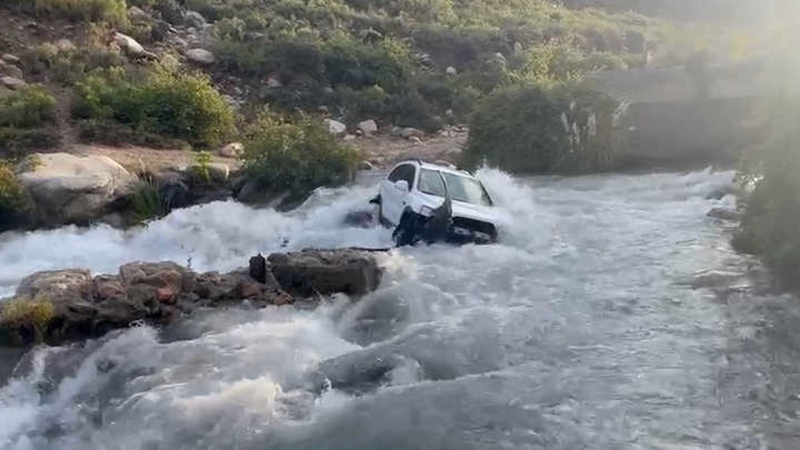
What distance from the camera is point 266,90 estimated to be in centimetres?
3058

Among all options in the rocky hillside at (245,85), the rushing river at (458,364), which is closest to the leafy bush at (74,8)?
the rocky hillside at (245,85)

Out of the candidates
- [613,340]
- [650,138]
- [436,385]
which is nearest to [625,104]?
[650,138]

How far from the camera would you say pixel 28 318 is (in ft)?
41.4

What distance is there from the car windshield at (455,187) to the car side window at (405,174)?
0.15 m

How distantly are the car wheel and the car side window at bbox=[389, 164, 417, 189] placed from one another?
0.67 m

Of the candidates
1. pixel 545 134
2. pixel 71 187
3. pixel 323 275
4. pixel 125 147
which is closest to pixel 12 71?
pixel 125 147

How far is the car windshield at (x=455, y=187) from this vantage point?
17.6 metres

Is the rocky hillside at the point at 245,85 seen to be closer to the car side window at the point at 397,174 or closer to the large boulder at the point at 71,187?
the large boulder at the point at 71,187

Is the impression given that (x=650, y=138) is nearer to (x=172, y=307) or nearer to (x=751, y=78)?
(x=751, y=78)

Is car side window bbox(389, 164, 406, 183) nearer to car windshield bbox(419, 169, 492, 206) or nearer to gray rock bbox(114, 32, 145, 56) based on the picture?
car windshield bbox(419, 169, 492, 206)

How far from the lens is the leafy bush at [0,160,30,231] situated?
1905cm

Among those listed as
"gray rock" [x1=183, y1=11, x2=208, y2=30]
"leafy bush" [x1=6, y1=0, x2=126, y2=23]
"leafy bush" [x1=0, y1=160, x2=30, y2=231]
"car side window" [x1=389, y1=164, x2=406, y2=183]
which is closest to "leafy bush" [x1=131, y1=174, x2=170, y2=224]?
"leafy bush" [x1=0, y1=160, x2=30, y2=231]

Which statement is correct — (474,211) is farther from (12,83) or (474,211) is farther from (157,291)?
(12,83)

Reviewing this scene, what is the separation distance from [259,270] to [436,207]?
343 centimetres
